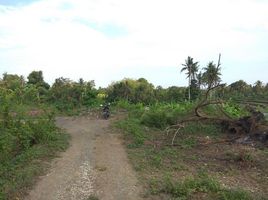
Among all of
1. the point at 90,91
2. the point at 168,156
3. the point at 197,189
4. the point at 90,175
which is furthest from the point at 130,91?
the point at 197,189

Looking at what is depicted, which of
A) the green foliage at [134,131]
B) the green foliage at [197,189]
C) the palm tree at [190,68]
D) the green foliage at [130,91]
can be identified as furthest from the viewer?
the palm tree at [190,68]

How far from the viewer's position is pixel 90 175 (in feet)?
29.6

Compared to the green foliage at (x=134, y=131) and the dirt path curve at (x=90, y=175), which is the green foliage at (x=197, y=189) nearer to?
the dirt path curve at (x=90, y=175)

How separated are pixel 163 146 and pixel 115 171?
3.36m

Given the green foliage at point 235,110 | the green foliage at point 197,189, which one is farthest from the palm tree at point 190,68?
the green foliage at point 197,189

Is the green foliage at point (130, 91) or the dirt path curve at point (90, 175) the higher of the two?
the green foliage at point (130, 91)

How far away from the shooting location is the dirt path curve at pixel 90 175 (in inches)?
305

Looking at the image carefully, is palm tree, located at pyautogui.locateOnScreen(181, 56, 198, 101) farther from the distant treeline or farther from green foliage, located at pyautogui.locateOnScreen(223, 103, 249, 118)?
green foliage, located at pyautogui.locateOnScreen(223, 103, 249, 118)

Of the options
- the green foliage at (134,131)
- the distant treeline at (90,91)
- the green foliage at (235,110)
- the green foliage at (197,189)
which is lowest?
the green foliage at (197,189)

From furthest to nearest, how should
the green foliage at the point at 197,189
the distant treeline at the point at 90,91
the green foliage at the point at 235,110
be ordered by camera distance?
the distant treeline at the point at 90,91
the green foliage at the point at 235,110
the green foliage at the point at 197,189

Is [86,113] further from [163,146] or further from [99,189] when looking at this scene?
[99,189]

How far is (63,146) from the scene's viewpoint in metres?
12.3

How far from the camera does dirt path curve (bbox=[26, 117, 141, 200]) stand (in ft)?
25.4

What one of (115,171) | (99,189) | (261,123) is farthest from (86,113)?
(99,189)
